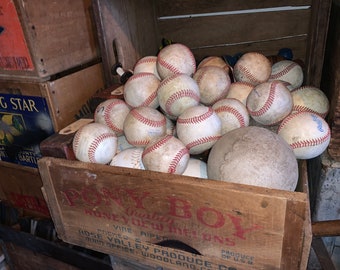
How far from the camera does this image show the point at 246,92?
154 cm

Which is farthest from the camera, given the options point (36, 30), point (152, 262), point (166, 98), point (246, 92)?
point (36, 30)

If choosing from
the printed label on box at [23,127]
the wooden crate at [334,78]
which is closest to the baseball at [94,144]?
the printed label on box at [23,127]

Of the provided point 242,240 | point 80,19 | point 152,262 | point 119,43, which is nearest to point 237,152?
point 242,240

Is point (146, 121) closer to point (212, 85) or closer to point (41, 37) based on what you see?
point (212, 85)

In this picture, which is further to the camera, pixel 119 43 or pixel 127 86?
pixel 119 43

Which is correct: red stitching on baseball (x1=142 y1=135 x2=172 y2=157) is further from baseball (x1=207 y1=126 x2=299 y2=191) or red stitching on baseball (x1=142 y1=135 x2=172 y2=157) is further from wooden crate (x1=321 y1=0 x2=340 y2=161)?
wooden crate (x1=321 y1=0 x2=340 y2=161)

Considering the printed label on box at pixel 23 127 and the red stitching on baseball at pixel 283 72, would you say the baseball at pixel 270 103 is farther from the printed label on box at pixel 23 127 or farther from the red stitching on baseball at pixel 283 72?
the printed label on box at pixel 23 127

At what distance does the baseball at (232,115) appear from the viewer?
1.40 metres

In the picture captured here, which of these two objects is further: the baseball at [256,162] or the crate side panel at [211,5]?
the crate side panel at [211,5]

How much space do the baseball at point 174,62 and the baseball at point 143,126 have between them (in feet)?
0.89

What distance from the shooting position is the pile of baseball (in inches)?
44.1

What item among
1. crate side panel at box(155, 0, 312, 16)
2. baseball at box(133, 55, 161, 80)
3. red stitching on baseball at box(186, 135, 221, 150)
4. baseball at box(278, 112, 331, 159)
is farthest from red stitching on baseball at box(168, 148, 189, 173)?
crate side panel at box(155, 0, 312, 16)

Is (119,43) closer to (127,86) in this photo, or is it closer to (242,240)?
(127,86)

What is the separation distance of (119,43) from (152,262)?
1378 millimetres
